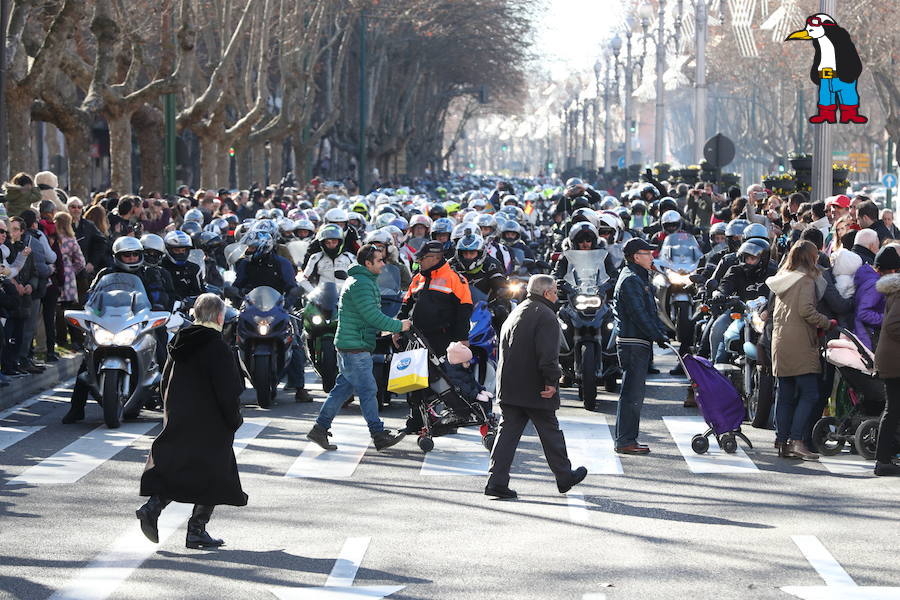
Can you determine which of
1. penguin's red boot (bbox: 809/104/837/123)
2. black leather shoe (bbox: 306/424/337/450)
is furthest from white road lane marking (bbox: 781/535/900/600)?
penguin's red boot (bbox: 809/104/837/123)

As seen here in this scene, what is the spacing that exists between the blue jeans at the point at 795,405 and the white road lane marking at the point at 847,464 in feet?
0.89

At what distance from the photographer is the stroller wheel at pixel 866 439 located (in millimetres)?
12773

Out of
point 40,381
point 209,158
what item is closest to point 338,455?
point 40,381

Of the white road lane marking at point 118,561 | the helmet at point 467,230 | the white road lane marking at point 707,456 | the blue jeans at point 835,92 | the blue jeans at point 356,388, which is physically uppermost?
the blue jeans at point 835,92

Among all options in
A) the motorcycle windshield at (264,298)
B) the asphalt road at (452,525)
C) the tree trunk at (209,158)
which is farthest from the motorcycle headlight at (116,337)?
the tree trunk at (209,158)

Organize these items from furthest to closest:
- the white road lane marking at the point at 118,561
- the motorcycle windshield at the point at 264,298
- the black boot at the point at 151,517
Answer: the motorcycle windshield at the point at 264,298, the black boot at the point at 151,517, the white road lane marking at the point at 118,561

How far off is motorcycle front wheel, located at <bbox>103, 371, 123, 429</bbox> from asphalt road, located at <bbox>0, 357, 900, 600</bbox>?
222 millimetres

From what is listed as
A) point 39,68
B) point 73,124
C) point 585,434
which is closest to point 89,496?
point 585,434

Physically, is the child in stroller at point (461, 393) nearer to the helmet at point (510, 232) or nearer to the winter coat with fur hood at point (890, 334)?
the winter coat with fur hood at point (890, 334)

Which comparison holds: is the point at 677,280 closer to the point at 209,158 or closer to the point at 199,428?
the point at 199,428

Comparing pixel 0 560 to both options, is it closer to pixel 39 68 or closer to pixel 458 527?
pixel 458 527

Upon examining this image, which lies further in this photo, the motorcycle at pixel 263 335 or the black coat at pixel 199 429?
the motorcycle at pixel 263 335

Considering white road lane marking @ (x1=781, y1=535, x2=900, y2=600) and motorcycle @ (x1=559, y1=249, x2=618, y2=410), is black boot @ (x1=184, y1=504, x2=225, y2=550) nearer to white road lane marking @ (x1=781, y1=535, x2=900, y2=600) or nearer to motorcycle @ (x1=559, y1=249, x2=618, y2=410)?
white road lane marking @ (x1=781, y1=535, x2=900, y2=600)

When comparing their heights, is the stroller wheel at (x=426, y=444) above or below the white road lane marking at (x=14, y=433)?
above
